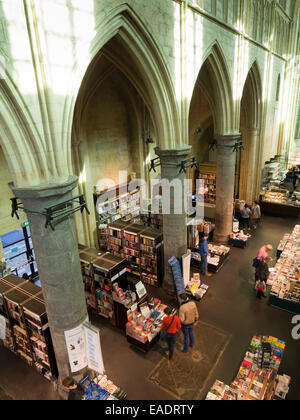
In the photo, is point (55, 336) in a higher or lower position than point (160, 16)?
lower

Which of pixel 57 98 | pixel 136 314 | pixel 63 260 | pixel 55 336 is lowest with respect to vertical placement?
pixel 136 314

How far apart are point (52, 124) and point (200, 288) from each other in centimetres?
675

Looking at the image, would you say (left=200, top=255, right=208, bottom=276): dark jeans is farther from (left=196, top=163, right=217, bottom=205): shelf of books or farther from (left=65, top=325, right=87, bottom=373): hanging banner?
(left=196, top=163, right=217, bottom=205): shelf of books

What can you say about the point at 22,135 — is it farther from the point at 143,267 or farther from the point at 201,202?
the point at 201,202

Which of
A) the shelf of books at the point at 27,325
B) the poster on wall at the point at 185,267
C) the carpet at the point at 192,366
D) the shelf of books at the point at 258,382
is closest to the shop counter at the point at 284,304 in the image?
the carpet at the point at 192,366

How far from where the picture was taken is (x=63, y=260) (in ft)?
18.4

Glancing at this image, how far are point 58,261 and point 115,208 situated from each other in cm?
804

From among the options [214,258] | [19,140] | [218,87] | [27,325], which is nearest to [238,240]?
[214,258]

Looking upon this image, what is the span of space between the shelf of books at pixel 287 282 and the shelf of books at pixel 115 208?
5924 millimetres

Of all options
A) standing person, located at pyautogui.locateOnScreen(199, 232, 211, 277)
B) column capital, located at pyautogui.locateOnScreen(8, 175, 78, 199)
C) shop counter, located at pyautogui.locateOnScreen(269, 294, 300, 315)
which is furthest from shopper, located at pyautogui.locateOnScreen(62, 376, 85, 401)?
shop counter, located at pyautogui.locateOnScreen(269, 294, 300, 315)

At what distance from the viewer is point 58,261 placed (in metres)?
5.57

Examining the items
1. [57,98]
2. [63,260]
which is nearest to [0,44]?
[57,98]
